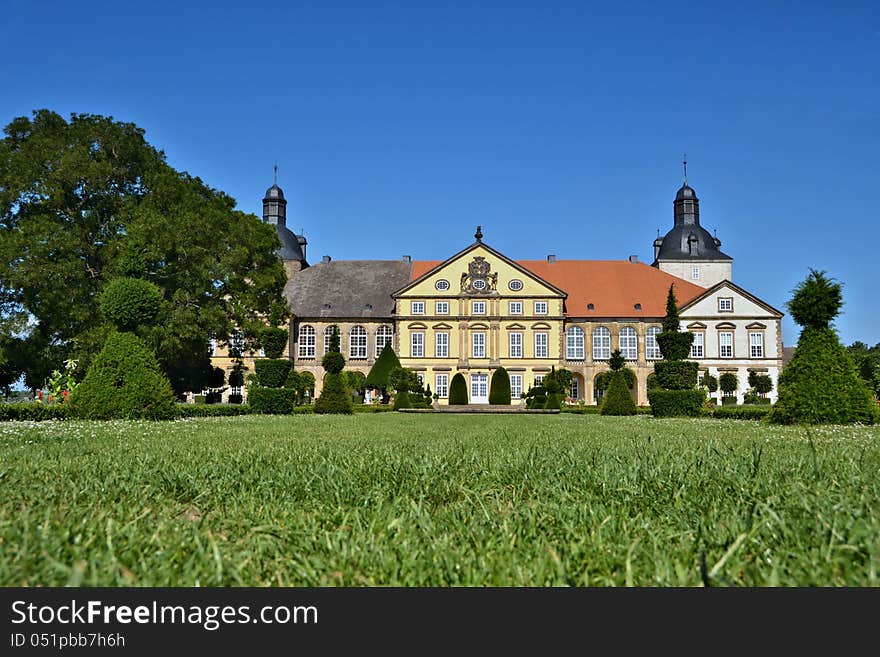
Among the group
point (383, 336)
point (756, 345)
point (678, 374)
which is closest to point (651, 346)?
point (756, 345)

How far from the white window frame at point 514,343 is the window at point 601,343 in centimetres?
566

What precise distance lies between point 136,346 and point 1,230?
500 inches

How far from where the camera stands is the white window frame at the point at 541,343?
171 ft

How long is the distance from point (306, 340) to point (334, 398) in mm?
27848

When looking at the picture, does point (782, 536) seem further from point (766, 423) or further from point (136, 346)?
point (136, 346)

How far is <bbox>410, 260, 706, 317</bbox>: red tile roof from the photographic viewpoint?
2083 inches

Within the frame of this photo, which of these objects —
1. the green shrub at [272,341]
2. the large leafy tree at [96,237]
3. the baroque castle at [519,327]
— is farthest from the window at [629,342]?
the green shrub at [272,341]

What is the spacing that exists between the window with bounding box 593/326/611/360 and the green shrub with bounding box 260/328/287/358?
31.4 meters

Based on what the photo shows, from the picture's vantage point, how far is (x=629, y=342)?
5294cm

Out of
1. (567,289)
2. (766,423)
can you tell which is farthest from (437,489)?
(567,289)

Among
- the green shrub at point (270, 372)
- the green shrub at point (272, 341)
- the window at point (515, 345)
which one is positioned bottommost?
the green shrub at point (270, 372)

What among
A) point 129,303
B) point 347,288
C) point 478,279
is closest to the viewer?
point 129,303

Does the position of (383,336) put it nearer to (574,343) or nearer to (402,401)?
(574,343)

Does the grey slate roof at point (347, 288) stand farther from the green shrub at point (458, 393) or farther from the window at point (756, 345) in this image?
the window at point (756, 345)
